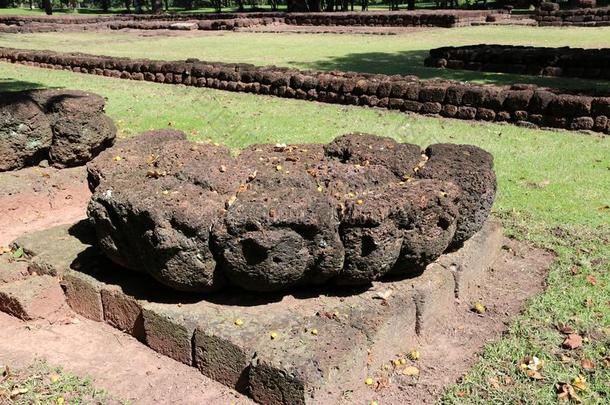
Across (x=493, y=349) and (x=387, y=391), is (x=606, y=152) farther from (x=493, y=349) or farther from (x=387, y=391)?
(x=387, y=391)

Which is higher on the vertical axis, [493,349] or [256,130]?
[256,130]

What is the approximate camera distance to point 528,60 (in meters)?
14.5

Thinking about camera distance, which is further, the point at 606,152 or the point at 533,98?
the point at 533,98

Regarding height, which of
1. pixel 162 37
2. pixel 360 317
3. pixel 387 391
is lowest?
pixel 387 391

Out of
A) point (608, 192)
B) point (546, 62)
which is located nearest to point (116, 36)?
point (546, 62)

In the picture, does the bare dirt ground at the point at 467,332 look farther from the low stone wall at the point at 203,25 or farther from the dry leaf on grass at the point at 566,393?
the low stone wall at the point at 203,25

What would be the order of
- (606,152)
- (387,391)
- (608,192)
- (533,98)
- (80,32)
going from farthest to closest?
(80,32), (533,98), (606,152), (608,192), (387,391)

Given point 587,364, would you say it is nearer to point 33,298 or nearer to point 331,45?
A: point 33,298

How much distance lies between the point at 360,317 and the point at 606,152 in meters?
6.15

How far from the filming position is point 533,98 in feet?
32.1

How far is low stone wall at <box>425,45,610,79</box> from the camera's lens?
537 inches

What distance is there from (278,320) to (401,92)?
26.2 feet

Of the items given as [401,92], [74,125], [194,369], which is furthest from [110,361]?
[401,92]

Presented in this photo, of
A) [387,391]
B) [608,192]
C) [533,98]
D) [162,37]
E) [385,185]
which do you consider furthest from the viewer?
[162,37]
